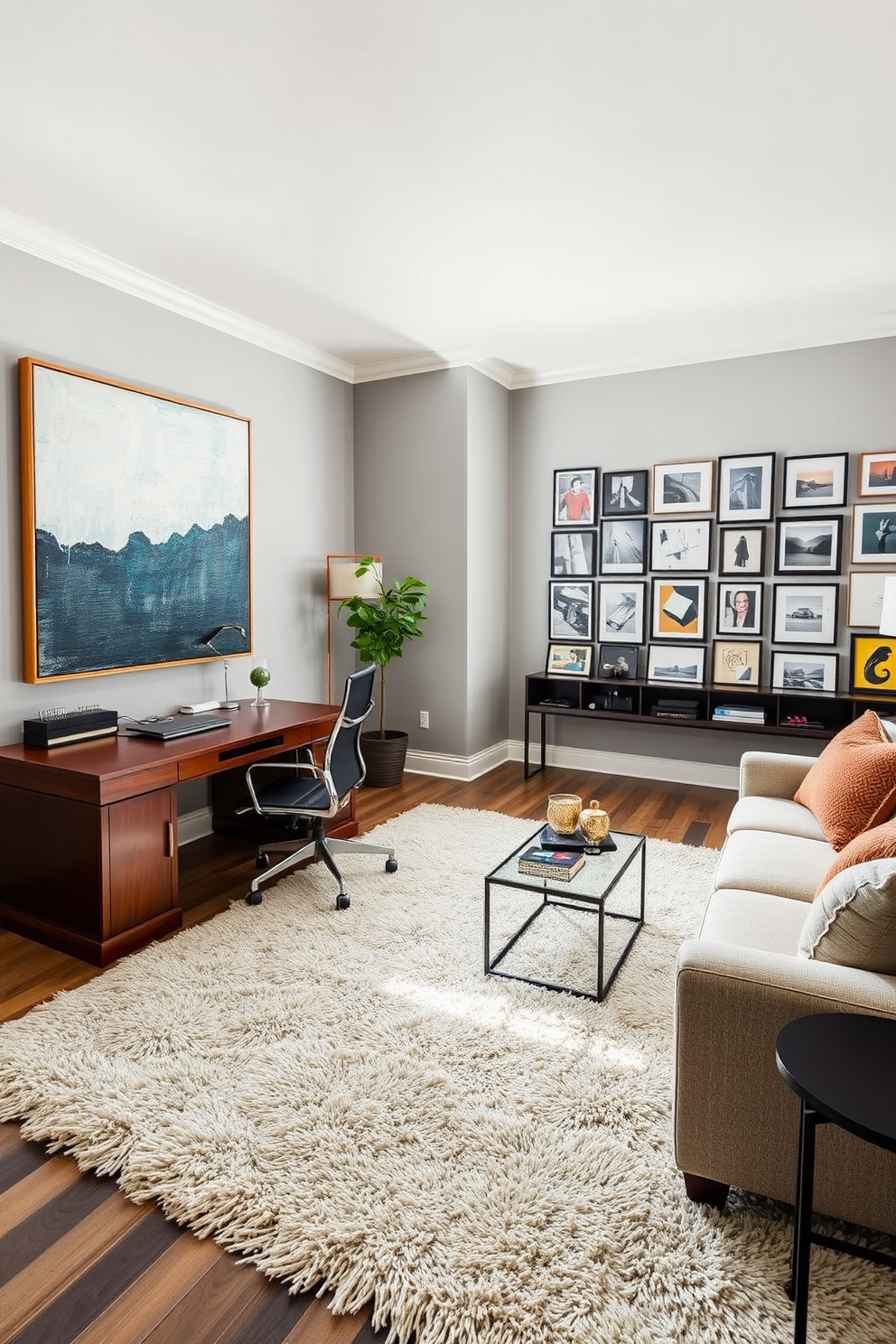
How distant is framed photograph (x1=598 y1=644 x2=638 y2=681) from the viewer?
203 inches

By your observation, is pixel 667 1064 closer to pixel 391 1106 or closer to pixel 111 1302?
pixel 391 1106

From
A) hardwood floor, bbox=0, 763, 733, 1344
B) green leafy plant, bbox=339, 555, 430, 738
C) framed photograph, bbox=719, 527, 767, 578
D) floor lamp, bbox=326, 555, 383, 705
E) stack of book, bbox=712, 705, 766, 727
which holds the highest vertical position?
framed photograph, bbox=719, 527, 767, 578

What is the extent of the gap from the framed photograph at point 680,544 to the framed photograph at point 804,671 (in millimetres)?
757

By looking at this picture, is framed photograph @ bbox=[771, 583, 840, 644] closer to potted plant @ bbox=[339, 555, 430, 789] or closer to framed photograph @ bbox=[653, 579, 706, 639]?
framed photograph @ bbox=[653, 579, 706, 639]

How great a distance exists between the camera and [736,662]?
16.0 feet

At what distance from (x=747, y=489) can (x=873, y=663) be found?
127cm

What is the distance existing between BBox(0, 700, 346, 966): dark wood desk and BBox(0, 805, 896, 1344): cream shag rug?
19 cm

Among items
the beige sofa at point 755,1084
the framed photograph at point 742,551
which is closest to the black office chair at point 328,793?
the beige sofa at point 755,1084

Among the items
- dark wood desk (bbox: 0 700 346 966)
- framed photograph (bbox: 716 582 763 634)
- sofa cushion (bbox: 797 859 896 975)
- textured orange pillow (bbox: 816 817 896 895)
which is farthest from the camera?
framed photograph (bbox: 716 582 763 634)

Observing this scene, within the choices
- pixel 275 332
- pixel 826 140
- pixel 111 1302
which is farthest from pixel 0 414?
pixel 826 140

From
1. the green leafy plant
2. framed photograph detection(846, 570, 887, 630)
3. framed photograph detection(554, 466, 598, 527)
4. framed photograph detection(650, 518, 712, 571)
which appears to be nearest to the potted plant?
the green leafy plant

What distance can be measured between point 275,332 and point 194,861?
2.96m

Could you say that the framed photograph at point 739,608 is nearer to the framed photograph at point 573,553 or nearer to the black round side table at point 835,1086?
the framed photograph at point 573,553

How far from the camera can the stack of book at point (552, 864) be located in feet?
8.25
